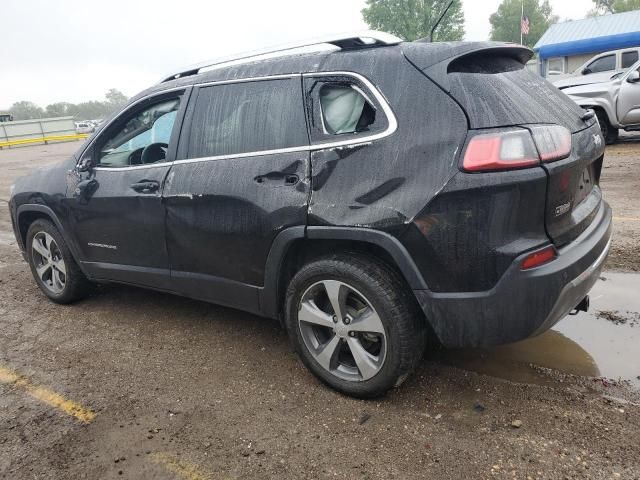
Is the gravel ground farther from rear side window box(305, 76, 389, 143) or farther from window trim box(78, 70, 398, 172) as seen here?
rear side window box(305, 76, 389, 143)

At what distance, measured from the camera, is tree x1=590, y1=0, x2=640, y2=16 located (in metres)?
58.7

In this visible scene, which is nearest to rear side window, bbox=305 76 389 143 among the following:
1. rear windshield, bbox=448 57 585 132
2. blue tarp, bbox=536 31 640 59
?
rear windshield, bbox=448 57 585 132

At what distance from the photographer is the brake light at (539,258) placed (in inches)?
88.7

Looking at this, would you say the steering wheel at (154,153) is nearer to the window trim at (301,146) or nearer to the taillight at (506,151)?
the window trim at (301,146)

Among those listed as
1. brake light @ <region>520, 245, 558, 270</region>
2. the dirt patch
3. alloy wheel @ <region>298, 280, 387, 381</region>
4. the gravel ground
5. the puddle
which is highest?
brake light @ <region>520, 245, 558, 270</region>

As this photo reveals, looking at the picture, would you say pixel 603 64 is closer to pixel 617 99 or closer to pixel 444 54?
pixel 617 99

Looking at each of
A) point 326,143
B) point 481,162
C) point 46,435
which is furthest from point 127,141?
point 481,162

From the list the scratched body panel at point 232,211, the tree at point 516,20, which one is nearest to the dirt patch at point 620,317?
the scratched body panel at point 232,211

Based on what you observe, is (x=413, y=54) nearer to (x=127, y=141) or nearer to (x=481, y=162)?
(x=481, y=162)

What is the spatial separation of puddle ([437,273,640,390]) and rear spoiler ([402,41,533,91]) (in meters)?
1.64

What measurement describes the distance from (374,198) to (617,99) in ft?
33.7

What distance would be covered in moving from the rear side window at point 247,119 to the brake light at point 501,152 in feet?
2.99

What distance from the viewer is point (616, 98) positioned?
1052 centimetres

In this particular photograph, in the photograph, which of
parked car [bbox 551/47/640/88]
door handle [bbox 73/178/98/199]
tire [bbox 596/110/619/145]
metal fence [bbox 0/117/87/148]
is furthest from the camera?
metal fence [bbox 0/117/87/148]
